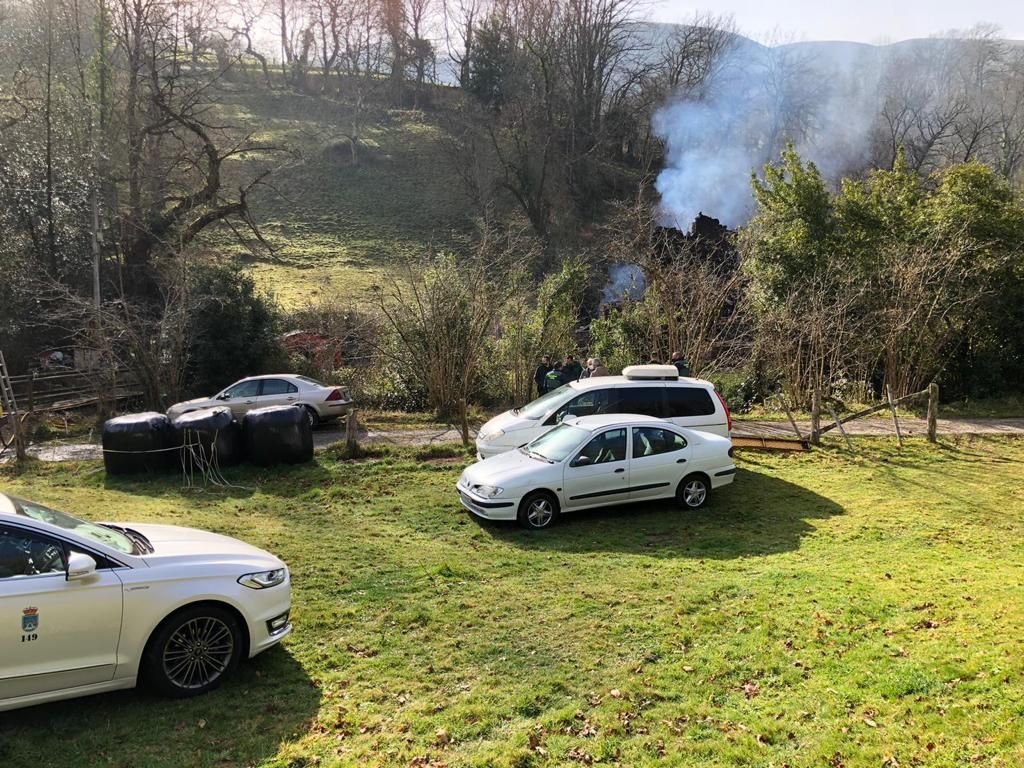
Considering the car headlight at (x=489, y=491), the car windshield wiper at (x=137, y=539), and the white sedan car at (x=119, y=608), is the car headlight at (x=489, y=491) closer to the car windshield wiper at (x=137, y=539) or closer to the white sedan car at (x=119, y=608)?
the white sedan car at (x=119, y=608)

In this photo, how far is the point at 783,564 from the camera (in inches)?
307

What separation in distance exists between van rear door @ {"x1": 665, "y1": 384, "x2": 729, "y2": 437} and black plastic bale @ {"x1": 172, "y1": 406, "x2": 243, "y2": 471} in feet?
25.1

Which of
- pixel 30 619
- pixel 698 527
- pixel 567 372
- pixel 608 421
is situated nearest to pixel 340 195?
pixel 567 372

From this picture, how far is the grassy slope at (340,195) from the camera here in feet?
131

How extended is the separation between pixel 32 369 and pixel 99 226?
5.33m

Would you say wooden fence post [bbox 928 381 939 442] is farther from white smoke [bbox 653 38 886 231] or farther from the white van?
white smoke [bbox 653 38 886 231]

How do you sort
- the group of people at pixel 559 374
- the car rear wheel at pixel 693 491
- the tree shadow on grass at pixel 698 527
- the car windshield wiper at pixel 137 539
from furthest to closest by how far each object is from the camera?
the group of people at pixel 559 374
the car rear wheel at pixel 693 491
the tree shadow on grass at pixel 698 527
the car windshield wiper at pixel 137 539

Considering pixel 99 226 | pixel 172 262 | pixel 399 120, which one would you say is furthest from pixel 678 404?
pixel 399 120

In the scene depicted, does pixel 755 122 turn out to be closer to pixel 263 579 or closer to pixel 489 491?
pixel 489 491

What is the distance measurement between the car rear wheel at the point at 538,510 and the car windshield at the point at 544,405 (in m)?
2.42

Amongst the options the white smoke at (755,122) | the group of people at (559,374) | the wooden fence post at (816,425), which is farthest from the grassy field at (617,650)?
the white smoke at (755,122)

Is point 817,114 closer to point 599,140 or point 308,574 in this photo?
point 599,140

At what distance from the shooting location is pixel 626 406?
11742 millimetres

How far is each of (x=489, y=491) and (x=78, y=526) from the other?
514 cm
